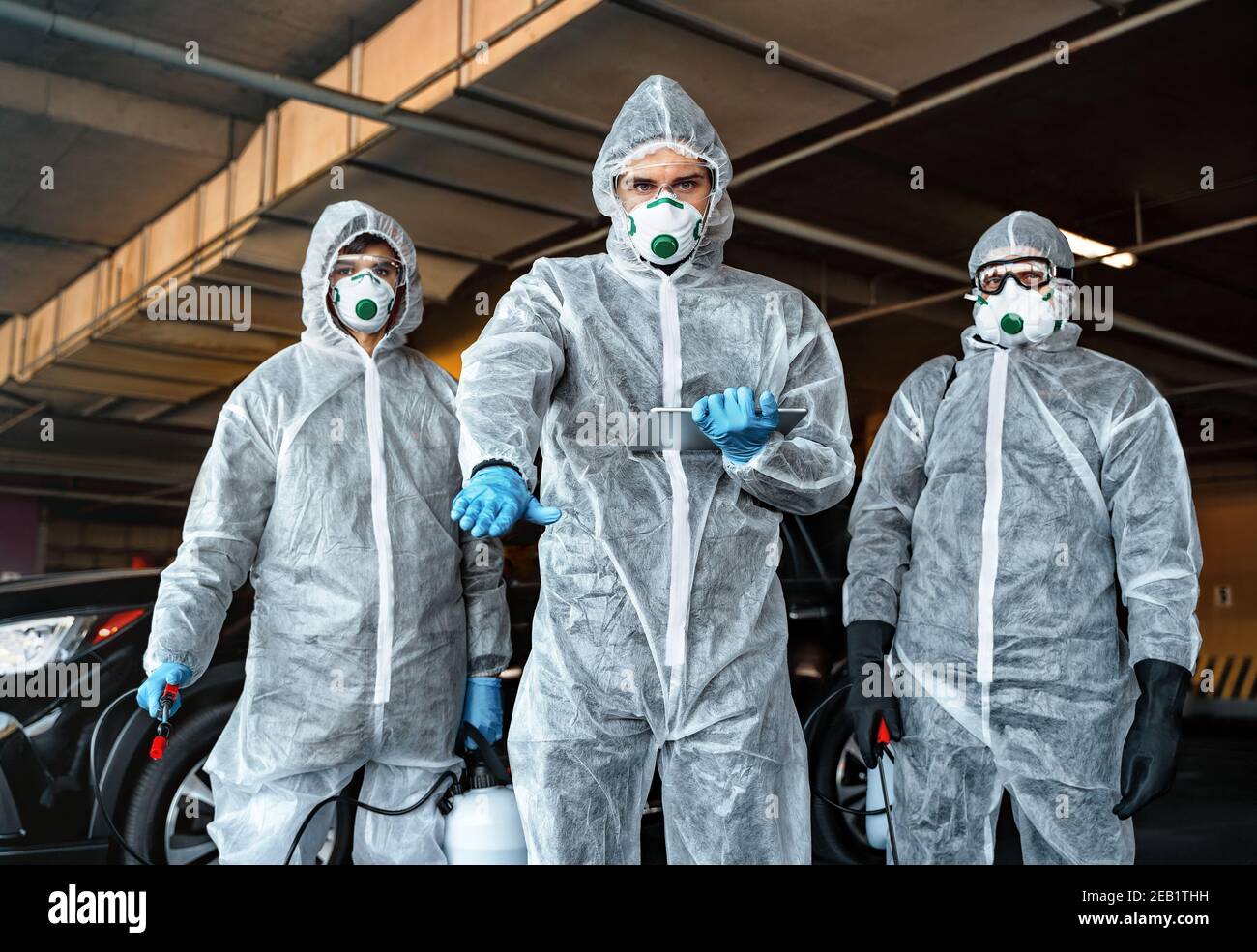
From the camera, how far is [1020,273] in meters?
2.35

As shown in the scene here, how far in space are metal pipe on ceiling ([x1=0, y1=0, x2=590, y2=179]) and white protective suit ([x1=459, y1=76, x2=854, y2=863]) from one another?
8.42ft

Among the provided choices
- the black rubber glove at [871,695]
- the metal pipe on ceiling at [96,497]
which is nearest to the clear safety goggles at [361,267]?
the black rubber glove at [871,695]

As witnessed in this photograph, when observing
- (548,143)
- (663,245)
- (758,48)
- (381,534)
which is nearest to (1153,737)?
(663,245)

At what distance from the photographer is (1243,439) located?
930cm

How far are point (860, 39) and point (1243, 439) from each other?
6754 mm

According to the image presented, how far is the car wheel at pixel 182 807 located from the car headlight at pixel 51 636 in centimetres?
32

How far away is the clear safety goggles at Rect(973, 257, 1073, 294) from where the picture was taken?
2.35 m

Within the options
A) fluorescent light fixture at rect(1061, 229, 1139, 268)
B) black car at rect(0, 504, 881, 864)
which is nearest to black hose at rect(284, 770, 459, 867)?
black car at rect(0, 504, 881, 864)

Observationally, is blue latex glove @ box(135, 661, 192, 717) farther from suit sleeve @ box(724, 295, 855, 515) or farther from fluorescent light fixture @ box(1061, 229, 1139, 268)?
fluorescent light fixture @ box(1061, 229, 1139, 268)

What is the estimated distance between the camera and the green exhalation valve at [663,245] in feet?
6.08

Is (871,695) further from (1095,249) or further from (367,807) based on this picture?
(1095,249)
